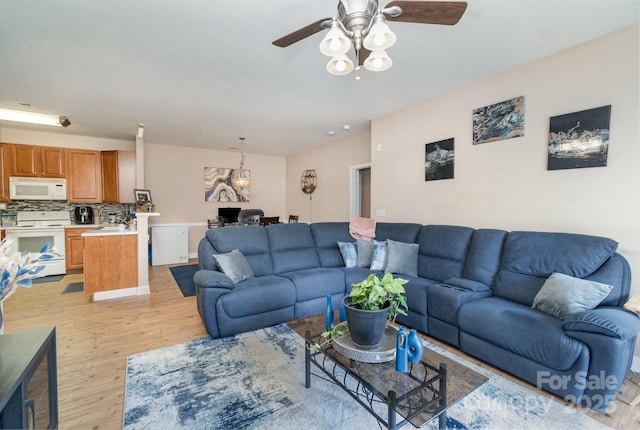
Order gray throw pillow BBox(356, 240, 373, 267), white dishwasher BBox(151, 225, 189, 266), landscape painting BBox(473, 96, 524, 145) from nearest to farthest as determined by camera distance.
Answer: landscape painting BBox(473, 96, 524, 145)
gray throw pillow BBox(356, 240, 373, 267)
white dishwasher BBox(151, 225, 189, 266)

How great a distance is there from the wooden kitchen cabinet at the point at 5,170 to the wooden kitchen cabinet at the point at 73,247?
1022 mm

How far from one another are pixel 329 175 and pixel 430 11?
184 inches

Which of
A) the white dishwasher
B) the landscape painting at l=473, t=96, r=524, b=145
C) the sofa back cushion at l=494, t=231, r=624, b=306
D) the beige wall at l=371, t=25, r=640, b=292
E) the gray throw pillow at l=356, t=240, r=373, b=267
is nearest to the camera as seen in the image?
the sofa back cushion at l=494, t=231, r=624, b=306

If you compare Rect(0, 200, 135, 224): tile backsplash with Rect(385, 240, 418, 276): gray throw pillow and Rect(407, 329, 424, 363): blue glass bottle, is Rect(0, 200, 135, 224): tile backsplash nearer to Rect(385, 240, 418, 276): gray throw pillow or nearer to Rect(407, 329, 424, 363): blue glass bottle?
Rect(385, 240, 418, 276): gray throw pillow

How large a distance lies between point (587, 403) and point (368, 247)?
7.54ft

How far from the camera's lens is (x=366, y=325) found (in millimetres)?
1555

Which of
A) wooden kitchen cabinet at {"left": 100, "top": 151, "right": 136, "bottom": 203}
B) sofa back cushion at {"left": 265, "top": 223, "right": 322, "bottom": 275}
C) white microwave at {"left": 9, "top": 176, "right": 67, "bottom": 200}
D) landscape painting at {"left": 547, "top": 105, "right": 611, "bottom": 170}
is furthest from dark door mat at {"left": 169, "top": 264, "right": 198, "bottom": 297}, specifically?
landscape painting at {"left": 547, "top": 105, "right": 611, "bottom": 170}

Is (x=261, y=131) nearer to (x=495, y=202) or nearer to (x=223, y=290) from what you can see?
(x=223, y=290)

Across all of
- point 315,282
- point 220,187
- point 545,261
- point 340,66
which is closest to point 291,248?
point 315,282

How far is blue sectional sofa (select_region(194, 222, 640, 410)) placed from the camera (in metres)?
1.74

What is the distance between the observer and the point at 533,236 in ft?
8.30

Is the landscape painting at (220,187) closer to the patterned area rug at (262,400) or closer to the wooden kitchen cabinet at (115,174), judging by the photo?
the wooden kitchen cabinet at (115,174)

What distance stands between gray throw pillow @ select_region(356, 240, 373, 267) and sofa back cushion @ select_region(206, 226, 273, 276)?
3.74ft

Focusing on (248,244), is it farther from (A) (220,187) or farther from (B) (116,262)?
(A) (220,187)
